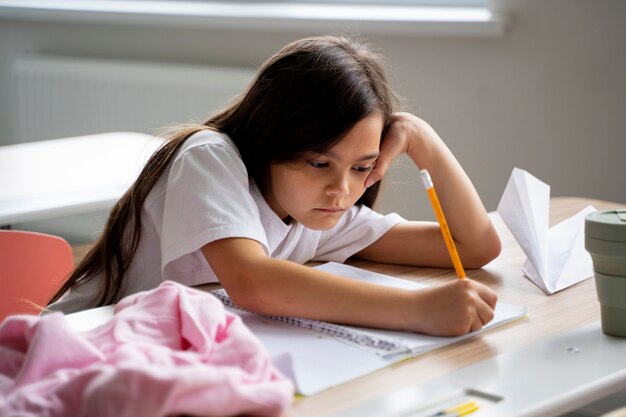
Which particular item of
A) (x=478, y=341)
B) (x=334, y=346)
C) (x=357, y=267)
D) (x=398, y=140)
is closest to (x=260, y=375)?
(x=334, y=346)

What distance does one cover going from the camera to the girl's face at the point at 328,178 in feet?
4.79

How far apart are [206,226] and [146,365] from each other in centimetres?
50

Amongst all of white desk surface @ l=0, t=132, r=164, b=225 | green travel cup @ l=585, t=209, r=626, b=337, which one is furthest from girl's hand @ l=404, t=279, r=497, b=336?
white desk surface @ l=0, t=132, r=164, b=225

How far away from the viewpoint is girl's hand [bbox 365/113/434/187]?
5.42 feet

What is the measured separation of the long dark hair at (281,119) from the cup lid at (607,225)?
1.29ft

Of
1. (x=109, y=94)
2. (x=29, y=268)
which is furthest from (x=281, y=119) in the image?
(x=109, y=94)

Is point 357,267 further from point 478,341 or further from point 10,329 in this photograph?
point 10,329

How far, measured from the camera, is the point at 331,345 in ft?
3.91

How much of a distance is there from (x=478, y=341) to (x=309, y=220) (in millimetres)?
383

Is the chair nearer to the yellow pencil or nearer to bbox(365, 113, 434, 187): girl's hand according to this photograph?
bbox(365, 113, 434, 187): girl's hand

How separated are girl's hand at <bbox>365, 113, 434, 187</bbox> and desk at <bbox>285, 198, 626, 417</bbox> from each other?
16 cm

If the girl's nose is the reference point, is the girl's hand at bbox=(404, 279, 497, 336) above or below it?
below

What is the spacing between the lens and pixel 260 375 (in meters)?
0.95

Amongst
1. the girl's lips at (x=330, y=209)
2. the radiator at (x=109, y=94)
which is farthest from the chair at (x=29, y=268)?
the radiator at (x=109, y=94)
